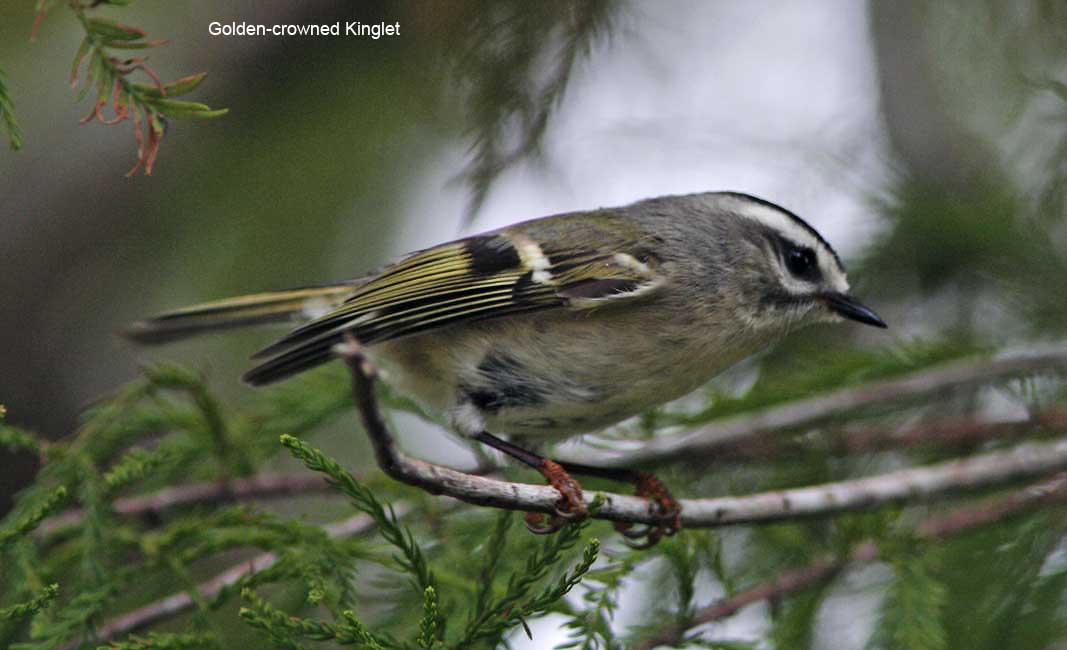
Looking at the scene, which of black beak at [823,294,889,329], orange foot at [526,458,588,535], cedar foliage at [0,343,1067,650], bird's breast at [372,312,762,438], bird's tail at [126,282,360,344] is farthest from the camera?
bird's tail at [126,282,360,344]

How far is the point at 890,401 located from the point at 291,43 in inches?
80.1

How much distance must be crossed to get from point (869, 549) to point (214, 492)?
1422 millimetres

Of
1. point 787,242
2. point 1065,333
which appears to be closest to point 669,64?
point 787,242

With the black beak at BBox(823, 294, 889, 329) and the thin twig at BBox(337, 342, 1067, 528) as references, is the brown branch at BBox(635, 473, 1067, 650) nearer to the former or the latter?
the thin twig at BBox(337, 342, 1067, 528)

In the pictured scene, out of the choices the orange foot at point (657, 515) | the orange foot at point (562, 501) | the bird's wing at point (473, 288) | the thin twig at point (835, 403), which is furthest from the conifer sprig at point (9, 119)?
the thin twig at point (835, 403)

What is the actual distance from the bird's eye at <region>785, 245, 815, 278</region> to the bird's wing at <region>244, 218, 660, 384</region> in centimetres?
32

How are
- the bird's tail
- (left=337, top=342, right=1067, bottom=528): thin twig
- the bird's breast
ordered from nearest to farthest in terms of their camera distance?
(left=337, top=342, right=1067, bottom=528): thin twig → the bird's breast → the bird's tail

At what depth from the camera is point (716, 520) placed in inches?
70.7

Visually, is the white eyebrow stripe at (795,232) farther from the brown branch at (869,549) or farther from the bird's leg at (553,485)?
the bird's leg at (553,485)

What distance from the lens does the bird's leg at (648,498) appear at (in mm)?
1808

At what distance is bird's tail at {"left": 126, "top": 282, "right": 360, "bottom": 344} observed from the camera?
90.4 inches

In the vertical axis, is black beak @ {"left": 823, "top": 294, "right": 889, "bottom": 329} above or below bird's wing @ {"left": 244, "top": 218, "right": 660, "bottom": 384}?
below

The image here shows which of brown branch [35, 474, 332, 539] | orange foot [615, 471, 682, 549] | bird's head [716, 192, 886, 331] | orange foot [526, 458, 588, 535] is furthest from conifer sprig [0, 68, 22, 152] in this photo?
bird's head [716, 192, 886, 331]

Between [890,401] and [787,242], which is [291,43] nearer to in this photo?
[787,242]
